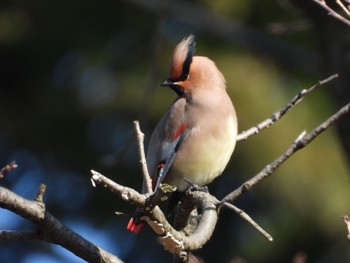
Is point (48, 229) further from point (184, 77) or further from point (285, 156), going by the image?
point (184, 77)

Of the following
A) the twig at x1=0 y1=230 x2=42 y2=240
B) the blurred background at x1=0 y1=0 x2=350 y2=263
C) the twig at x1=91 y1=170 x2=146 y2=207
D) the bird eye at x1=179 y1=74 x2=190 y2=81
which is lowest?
the blurred background at x1=0 y1=0 x2=350 y2=263

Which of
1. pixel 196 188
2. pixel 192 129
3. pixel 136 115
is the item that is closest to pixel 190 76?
pixel 192 129

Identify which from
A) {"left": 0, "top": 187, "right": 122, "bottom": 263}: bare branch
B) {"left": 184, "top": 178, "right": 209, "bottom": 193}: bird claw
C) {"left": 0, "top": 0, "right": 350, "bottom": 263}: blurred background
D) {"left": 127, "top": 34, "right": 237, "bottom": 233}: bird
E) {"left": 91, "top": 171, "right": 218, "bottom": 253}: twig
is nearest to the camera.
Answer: {"left": 0, "top": 187, "right": 122, "bottom": 263}: bare branch

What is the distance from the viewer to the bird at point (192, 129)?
16.6 ft

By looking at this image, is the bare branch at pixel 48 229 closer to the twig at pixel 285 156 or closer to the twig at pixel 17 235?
the twig at pixel 17 235

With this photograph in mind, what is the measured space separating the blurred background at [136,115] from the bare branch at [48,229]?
4.68 metres

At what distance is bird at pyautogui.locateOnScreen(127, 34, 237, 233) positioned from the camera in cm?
506

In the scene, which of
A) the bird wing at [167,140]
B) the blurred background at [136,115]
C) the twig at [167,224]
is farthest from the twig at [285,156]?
the blurred background at [136,115]

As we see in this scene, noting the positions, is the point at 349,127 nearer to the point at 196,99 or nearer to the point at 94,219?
the point at 196,99

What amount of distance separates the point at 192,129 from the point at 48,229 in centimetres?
217

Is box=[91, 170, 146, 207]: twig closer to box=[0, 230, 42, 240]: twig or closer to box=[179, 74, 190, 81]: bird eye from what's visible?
box=[0, 230, 42, 240]: twig

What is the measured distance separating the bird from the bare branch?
1604mm

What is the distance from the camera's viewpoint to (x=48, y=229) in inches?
123

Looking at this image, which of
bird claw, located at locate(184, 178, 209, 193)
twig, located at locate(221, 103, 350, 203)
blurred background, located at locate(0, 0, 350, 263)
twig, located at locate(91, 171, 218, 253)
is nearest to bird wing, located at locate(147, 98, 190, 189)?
bird claw, located at locate(184, 178, 209, 193)
